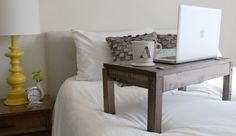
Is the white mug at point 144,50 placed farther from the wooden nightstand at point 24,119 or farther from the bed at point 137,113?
the wooden nightstand at point 24,119

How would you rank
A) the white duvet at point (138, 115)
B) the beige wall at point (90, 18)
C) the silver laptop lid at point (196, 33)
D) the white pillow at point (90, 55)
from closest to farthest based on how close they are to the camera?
the white duvet at point (138, 115) < the silver laptop lid at point (196, 33) < the white pillow at point (90, 55) < the beige wall at point (90, 18)

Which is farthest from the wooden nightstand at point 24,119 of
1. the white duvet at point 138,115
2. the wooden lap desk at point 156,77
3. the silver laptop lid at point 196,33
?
the silver laptop lid at point 196,33

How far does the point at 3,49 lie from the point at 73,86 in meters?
0.75

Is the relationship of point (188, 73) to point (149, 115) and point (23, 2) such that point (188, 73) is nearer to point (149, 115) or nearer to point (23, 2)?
point (149, 115)

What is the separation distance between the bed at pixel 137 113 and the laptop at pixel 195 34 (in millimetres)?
249

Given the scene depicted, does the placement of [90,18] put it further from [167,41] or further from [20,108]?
[20,108]

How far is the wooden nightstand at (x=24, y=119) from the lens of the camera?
190 centimetres

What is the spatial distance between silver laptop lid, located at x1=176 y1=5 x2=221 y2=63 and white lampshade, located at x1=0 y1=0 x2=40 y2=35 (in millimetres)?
1130

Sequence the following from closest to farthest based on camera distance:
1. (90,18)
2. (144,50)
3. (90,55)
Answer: (144,50) < (90,55) < (90,18)

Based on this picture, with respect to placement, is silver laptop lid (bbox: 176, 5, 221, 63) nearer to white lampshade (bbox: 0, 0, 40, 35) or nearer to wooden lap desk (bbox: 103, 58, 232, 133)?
wooden lap desk (bbox: 103, 58, 232, 133)

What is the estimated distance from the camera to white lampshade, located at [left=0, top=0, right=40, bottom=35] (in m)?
1.82

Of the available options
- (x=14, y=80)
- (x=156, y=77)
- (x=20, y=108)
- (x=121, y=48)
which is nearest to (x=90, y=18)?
(x=121, y=48)

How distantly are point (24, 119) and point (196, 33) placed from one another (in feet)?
4.39

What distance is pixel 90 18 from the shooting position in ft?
8.02
